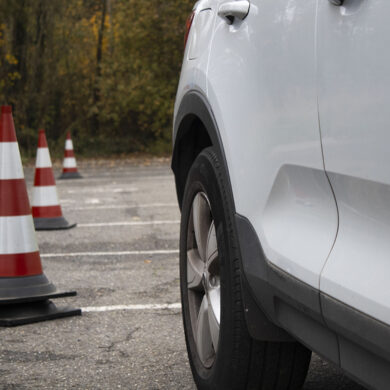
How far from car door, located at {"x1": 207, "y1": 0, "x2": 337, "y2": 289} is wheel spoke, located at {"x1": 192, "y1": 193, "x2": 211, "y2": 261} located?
40 cm

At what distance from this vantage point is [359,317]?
1.88 metres

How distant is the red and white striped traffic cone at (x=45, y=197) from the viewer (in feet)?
→ 27.5

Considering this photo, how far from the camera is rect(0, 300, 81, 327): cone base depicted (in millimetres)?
4520

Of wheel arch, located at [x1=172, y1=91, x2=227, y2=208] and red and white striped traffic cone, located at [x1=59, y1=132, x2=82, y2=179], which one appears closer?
wheel arch, located at [x1=172, y1=91, x2=227, y2=208]

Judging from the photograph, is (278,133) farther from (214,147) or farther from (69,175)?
(69,175)

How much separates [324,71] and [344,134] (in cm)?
18

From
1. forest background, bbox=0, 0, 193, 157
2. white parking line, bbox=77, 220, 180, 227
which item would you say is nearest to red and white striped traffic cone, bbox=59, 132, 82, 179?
white parking line, bbox=77, 220, 180, 227

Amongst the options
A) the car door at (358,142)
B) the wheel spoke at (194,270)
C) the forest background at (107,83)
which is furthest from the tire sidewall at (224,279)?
the forest background at (107,83)

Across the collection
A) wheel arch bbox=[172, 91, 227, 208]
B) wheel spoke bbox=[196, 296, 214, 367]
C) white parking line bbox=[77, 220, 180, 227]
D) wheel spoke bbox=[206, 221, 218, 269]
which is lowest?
white parking line bbox=[77, 220, 180, 227]

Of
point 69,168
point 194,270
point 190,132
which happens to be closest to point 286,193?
point 194,270

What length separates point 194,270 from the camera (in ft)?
10.6

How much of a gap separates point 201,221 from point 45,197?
5.41m

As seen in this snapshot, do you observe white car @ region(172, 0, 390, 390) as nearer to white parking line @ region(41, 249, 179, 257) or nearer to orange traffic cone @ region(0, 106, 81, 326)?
orange traffic cone @ region(0, 106, 81, 326)

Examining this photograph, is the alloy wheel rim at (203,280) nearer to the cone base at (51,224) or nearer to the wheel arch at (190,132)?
the wheel arch at (190,132)
